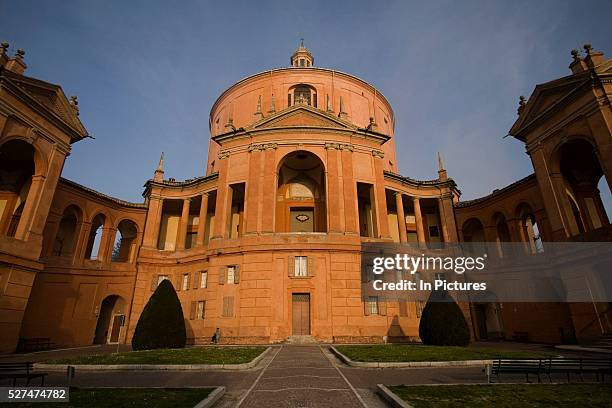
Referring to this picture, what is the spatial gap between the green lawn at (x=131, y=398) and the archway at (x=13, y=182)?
22.9 meters

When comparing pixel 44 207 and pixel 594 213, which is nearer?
pixel 44 207

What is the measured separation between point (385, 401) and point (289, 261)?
17.9 meters

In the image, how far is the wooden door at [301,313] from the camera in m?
24.0

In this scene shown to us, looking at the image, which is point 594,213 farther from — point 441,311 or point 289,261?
point 289,261

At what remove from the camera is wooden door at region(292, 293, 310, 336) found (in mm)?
24016

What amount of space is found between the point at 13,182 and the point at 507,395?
32434mm

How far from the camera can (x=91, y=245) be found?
32.5 m

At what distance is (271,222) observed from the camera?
1045 inches

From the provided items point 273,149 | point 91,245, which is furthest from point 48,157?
point 273,149

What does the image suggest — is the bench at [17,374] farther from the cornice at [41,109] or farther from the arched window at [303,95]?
the arched window at [303,95]

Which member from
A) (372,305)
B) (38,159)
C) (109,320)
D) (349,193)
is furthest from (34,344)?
(349,193)

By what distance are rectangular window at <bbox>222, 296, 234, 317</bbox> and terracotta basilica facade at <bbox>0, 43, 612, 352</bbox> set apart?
0.24ft

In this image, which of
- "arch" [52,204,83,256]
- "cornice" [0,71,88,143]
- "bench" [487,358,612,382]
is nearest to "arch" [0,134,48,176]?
"cornice" [0,71,88,143]

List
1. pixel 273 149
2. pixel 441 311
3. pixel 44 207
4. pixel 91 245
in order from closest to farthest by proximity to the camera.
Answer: pixel 441 311, pixel 44 207, pixel 273 149, pixel 91 245
